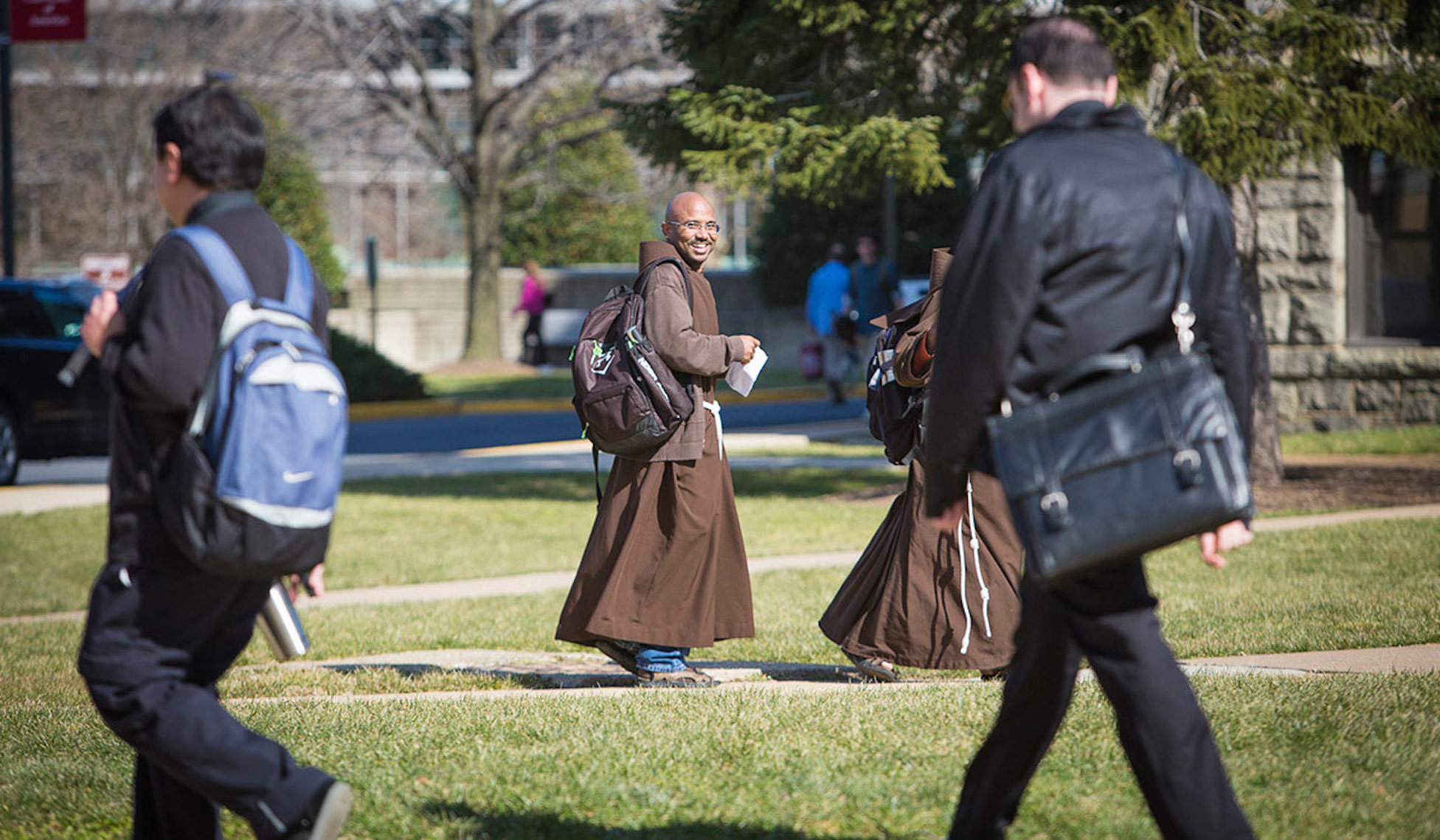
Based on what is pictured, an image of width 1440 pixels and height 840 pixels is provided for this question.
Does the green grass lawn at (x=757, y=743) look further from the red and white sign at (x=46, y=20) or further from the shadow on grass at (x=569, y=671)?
the red and white sign at (x=46, y=20)

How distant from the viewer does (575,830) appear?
3.88 meters

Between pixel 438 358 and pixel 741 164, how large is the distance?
2248cm

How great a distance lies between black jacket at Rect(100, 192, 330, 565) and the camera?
314 cm

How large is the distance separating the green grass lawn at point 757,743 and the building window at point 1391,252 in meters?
7.93

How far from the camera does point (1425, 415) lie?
14.9 meters

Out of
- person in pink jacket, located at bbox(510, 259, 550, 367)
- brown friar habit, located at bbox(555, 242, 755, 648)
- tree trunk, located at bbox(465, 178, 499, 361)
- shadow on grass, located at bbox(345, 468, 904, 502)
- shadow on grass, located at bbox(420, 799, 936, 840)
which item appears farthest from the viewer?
person in pink jacket, located at bbox(510, 259, 550, 367)

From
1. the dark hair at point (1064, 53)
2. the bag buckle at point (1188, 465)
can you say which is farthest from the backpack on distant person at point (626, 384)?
the bag buckle at point (1188, 465)

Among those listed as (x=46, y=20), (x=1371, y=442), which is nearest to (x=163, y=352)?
(x=1371, y=442)

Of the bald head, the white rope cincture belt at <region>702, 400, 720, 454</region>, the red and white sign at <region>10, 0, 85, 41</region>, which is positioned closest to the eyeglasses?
the bald head

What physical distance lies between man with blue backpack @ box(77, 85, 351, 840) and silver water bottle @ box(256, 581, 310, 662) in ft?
0.32

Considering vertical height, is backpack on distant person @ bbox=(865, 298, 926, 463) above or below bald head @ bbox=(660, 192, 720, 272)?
below

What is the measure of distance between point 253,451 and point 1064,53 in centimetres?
190

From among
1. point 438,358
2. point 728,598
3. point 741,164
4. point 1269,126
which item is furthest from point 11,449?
point 438,358

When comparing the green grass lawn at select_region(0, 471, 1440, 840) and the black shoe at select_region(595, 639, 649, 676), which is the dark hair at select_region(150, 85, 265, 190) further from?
the black shoe at select_region(595, 639, 649, 676)
